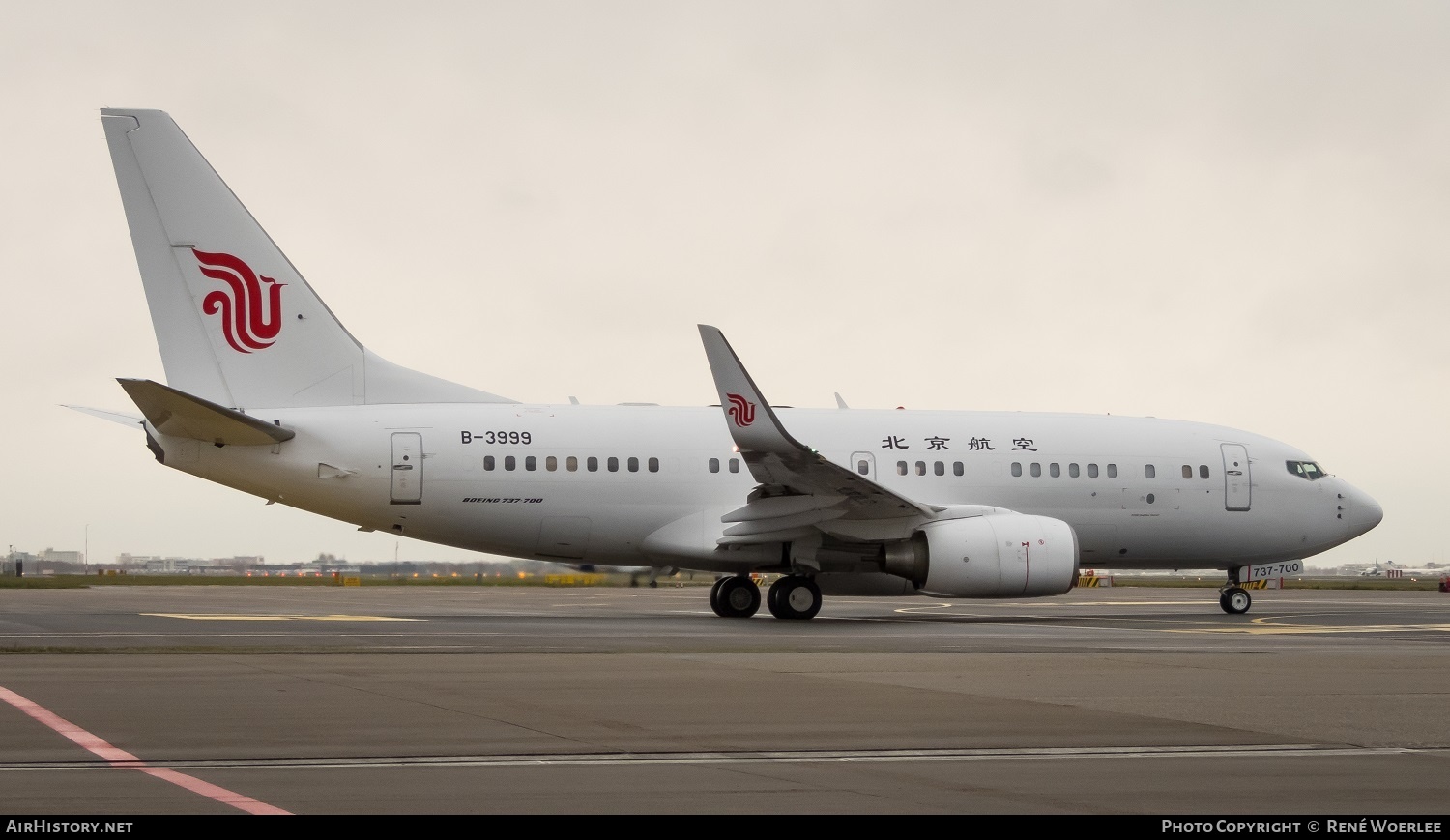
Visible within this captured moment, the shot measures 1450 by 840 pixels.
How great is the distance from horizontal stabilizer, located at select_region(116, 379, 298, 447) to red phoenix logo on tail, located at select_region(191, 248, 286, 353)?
5.70 ft

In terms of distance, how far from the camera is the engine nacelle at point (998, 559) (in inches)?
907

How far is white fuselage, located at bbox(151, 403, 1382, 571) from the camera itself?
24078 mm

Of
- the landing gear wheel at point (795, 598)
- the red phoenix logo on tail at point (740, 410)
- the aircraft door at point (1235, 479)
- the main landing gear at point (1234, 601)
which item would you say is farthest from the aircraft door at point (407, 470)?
the aircraft door at point (1235, 479)

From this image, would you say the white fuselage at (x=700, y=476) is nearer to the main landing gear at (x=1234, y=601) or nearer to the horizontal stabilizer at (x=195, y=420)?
the horizontal stabilizer at (x=195, y=420)

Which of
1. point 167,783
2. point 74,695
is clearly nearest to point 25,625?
point 74,695

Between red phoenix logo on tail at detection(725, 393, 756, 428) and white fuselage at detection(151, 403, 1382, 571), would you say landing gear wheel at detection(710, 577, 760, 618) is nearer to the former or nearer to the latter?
white fuselage at detection(151, 403, 1382, 571)

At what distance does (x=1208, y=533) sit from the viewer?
2827cm

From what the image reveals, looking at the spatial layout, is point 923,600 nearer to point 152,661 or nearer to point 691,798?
point 152,661

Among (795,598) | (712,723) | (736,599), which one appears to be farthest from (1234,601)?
(712,723)

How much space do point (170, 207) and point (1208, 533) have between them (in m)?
19.4

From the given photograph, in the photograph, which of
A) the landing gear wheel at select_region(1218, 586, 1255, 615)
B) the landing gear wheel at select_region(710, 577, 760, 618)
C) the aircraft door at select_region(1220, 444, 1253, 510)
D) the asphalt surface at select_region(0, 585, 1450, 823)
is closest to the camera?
A: the asphalt surface at select_region(0, 585, 1450, 823)

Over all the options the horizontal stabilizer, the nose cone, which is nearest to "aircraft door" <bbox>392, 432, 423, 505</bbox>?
the horizontal stabilizer

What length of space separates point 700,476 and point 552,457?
2.57 meters

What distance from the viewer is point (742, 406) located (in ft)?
72.5
